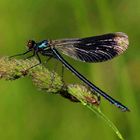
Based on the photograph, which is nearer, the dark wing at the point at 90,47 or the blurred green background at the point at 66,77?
the dark wing at the point at 90,47

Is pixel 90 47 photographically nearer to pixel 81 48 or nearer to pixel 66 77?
pixel 81 48

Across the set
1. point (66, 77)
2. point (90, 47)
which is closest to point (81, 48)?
point (90, 47)

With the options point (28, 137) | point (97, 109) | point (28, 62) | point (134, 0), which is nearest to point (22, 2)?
point (134, 0)

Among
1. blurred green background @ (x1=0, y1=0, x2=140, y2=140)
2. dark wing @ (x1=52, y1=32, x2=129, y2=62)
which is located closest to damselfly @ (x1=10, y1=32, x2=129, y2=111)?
dark wing @ (x1=52, y1=32, x2=129, y2=62)

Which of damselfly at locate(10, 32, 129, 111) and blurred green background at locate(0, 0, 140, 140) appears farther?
blurred green background at locate(0, 0, 140, 140)

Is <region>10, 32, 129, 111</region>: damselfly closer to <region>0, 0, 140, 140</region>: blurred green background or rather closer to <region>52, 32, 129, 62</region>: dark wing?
<region>52, 32, 129, 62</region>: dark wing

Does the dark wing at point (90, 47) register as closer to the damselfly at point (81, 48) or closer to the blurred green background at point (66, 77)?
the damselfly at point (81, 48)

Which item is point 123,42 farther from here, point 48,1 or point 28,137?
point 48,1

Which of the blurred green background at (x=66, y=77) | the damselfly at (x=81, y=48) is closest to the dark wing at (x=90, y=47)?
the damselfly at (x=81, y=48)
